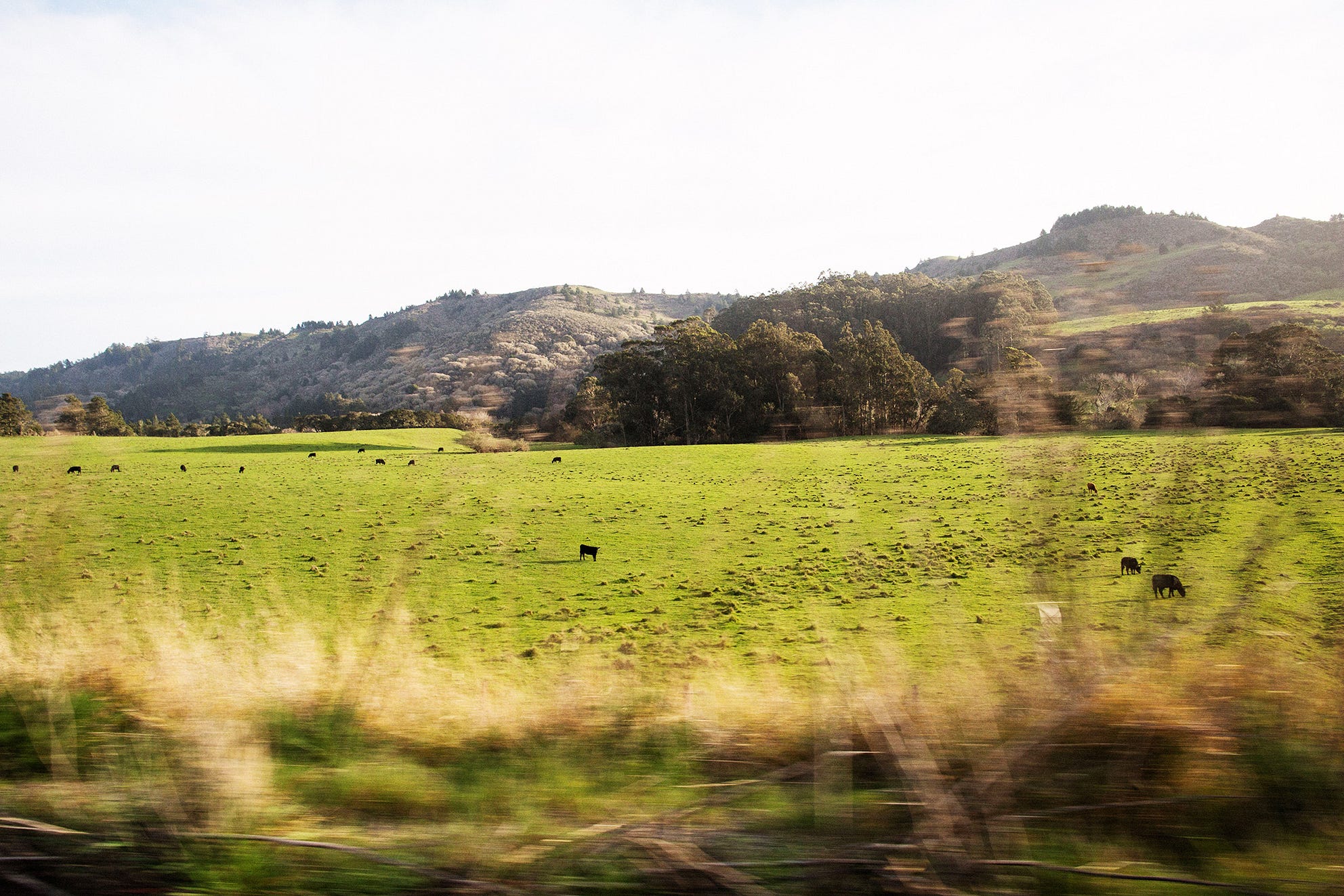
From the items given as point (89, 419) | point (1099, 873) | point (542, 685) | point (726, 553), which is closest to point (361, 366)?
point (89, 419)

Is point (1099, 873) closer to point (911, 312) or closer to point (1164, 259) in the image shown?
point (1164, 259)

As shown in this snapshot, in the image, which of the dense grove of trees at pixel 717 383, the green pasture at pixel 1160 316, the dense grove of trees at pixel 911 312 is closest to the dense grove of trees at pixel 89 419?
the dense grove of trees at pixel 717 383

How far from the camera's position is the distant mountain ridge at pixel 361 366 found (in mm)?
9945

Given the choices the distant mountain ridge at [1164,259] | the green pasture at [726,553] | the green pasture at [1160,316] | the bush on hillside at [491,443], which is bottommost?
the green pasture at [726,553]

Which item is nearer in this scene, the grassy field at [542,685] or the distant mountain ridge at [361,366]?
the grassy field at [542,685]

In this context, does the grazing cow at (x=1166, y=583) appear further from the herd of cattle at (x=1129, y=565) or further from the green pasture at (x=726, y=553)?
the green pasture at (x=726, y=553)

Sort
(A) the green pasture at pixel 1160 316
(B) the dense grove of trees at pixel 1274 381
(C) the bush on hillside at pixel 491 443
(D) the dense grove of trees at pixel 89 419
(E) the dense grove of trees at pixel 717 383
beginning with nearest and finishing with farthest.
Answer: (A) the green pasture at pixel 1160 316
(B) the dense grove of trees at pixel 1274 381
(C) the bush on hillside at pixel 491 443
(D) the dense grove of trees at pixel 89 419
(E) the dense grove of trees at pixel 717 383

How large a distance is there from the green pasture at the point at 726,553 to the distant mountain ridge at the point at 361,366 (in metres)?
2.09

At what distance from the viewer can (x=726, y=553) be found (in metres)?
18.1

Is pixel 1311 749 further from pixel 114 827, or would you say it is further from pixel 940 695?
pixel 114 827

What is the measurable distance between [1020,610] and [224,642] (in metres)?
10.5

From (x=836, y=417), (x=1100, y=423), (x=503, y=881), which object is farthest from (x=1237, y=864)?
(x=836, y=417)

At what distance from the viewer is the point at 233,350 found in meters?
156

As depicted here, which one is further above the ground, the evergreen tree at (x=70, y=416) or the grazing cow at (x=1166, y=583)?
the evergreen tree at (x=70, y=416)
